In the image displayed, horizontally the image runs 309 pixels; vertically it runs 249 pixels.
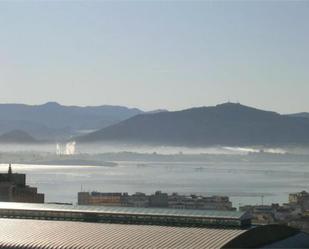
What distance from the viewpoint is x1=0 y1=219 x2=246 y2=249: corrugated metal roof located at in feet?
126

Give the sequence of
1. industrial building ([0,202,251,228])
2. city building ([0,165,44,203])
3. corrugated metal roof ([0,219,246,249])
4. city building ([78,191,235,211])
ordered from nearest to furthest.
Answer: corrugated metal roof ([0,219,246,249])
industrial building ([0,202,251,228])
city building ([0,165,44,203])
city building ([78,191,235,211])

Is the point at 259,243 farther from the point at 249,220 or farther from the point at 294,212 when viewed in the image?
the point at 294,212

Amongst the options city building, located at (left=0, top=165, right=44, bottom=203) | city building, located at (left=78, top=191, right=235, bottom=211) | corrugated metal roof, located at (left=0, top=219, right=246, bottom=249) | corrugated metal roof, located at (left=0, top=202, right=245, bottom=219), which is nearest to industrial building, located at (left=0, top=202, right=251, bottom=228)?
corrugated metal roof, located at (left=0, top=202, right=245, bottom=219)

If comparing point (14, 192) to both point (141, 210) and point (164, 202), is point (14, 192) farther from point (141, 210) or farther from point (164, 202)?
point (164, 202)

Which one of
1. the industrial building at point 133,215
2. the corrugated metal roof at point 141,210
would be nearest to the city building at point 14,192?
the corrugated metal roof at point 141,210

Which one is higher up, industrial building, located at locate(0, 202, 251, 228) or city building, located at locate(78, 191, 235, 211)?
industrial building, located at locate(0, 202, 251, 228)

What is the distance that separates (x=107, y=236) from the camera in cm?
4069

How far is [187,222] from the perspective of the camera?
44.2 metres

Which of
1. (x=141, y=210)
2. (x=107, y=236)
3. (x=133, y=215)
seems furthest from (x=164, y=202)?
(x=107, y=236)

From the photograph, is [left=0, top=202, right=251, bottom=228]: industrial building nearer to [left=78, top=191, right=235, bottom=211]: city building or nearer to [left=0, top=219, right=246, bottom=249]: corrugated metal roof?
[left=0, top=219, right=246, bottom=249]: corrugated metal roof

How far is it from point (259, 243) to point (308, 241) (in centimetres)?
364

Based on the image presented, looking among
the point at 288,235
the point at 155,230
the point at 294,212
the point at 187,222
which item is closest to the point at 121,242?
the point at 155,230

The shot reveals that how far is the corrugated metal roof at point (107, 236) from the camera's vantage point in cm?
3831

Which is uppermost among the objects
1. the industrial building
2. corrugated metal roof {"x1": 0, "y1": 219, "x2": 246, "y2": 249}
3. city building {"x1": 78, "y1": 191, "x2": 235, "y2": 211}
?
the industrial building
